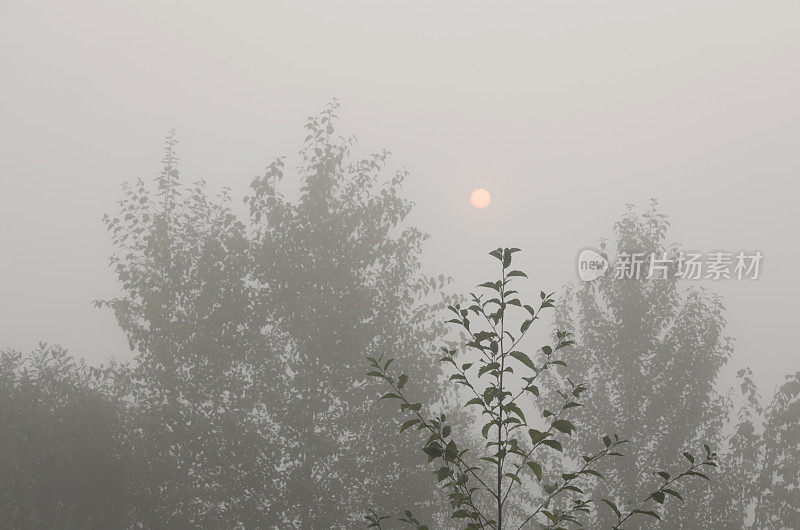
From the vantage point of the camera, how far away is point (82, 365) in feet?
43.1

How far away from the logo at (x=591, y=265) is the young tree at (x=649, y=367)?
163 millimetres

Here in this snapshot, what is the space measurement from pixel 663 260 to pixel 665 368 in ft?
7.28

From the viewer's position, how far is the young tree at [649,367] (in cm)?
1260

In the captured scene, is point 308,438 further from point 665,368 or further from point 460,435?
point 665,368

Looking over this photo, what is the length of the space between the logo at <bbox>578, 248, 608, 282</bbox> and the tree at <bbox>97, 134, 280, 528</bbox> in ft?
22.2

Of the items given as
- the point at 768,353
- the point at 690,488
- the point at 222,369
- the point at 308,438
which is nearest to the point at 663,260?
the point at 690,488

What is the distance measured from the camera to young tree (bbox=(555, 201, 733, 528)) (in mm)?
12602

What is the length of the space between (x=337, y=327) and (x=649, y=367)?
20.4 feet

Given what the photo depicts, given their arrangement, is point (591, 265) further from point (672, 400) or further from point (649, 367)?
point (672, 400)

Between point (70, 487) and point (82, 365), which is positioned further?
point (82, 365)

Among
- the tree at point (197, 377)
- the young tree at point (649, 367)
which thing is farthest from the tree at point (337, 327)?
the young tree at point (649, 367)

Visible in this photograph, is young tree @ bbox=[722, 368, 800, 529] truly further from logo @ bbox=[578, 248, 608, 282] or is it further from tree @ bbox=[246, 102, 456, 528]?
tree @ bbox=[246, 102, 456, 528]

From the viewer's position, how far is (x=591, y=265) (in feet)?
47.1

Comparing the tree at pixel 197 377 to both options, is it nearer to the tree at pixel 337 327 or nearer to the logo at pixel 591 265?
the tree at pixel 337 327
